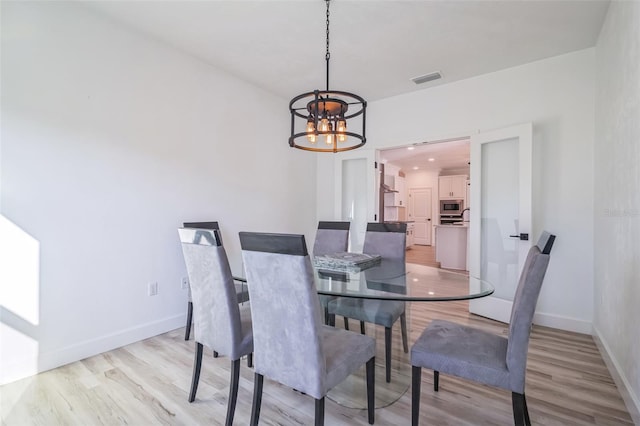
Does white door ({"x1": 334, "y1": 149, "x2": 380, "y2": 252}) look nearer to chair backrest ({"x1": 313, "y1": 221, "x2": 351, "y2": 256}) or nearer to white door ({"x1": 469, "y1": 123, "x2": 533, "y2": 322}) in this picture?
chair backrest ({"x1": 313, "y1": 221, "x2": 351, "y2": 256})

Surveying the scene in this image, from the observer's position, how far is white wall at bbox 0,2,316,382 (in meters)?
2.12

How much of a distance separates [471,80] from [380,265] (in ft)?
Answer: 8.85

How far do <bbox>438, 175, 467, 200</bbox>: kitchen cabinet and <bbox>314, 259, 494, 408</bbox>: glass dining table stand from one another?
26.9 feet

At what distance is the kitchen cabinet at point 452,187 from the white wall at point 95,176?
8.28m

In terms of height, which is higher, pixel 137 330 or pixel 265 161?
pixel 265 161

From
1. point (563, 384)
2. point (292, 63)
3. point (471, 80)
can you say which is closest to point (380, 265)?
point (563, 384)

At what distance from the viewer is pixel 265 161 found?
4.16 meters

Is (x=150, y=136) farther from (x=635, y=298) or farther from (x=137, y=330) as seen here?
(x=635, y=298)

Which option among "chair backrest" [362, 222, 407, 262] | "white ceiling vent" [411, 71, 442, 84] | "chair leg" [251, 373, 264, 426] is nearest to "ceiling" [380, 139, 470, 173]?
"white ceiling vent" [411, 71, 442, 84]

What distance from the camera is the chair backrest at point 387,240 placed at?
283cm

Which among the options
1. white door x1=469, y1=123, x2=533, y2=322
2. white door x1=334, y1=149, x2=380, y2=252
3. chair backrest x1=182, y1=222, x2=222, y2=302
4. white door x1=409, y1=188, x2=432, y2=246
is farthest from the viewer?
white door x1=409, y1=188, x2=432, y2=246

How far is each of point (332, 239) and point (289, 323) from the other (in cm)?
204

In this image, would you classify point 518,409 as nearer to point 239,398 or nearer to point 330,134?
point 239,398

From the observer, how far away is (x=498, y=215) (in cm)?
354
